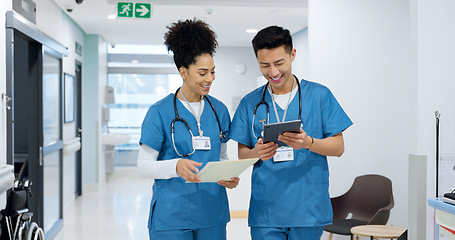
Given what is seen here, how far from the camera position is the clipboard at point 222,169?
1.86 meters

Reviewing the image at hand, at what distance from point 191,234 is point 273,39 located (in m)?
0.92

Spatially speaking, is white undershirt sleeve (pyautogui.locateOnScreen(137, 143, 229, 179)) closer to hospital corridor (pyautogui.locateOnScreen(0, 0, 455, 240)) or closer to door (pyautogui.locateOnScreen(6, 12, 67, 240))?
hospital corridor (pyautogui.locateOnScreen(0, 0, 455, 240))

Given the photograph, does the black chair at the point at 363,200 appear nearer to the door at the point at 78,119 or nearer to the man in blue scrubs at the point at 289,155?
the man in blue scrubs at the point at 289,155

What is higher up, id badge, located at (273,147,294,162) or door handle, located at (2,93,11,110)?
door handle, located at (2,93,11,110)

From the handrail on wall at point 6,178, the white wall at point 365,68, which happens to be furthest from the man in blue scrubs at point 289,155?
the handrail on wall at point 6,178

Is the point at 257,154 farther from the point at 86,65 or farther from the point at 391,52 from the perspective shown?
the point at 86,65

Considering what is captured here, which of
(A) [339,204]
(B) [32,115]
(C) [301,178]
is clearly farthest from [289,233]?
(B) [32,115]

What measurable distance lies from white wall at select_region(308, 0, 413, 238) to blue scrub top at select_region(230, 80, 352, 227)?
1712 millimetres

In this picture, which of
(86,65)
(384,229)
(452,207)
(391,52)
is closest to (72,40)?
(86,65)

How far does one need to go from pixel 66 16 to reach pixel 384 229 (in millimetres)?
5186

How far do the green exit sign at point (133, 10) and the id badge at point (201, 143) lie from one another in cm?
403

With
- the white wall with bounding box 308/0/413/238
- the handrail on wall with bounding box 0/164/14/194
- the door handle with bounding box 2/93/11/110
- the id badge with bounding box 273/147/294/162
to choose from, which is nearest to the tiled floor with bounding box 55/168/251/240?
the white wall with bounding box 308/0/413/238

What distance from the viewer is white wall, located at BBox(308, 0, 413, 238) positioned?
3857mm

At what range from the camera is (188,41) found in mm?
2123
